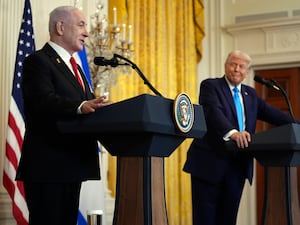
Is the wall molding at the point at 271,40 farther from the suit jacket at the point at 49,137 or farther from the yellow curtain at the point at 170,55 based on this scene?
the suit jacket at the point at 49,137

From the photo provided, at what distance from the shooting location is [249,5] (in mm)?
7359

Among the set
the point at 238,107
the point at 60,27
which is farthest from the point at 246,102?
Answer: the point at 60,27

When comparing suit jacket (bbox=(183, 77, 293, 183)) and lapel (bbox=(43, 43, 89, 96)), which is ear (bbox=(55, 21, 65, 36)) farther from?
suit jacket (bbox=(183, 77, 293, 183))

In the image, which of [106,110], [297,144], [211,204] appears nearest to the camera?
[106,110]

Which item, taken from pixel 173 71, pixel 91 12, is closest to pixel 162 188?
pixel 91 12

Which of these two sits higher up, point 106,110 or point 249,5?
point 249,5

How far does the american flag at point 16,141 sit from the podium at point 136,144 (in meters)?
1.49

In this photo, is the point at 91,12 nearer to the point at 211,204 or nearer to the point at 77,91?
the point at 211,204

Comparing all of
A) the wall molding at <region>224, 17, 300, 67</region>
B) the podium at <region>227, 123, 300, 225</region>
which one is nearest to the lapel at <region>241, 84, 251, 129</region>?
the podium at <region>227, 123, 300, 225</region>

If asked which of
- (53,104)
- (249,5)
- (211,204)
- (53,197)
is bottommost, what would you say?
(211,204)

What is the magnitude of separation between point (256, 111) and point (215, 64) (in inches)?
147

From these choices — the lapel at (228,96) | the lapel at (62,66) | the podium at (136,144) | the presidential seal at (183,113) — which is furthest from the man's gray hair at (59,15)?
the lapel at (228,96)

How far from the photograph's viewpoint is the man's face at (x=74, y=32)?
103 inches

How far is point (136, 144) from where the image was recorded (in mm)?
2262
